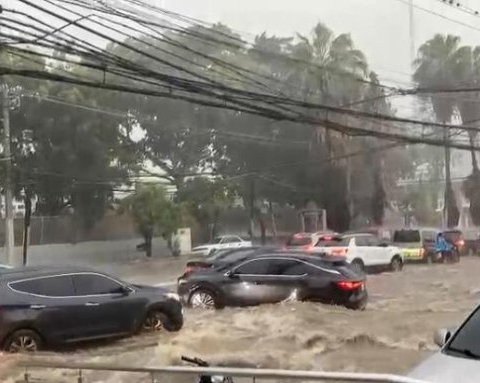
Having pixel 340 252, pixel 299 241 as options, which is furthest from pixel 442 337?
pixel 299 241

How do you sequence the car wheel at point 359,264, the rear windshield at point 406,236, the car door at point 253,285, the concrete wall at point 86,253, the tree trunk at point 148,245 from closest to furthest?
the concrete wall at point 86,253 → the car door at point 253,285 → the tree trunk at point 148,245 → the car wheel at point 359,264 → the rear windshield at point 406,236

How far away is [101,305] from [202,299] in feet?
8.31

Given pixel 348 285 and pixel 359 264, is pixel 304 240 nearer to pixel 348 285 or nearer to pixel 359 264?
pixel 359 264

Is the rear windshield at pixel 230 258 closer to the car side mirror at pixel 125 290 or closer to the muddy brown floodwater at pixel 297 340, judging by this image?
A: the muddy brown floodwater at pixel 297 340

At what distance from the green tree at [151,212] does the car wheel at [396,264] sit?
15.2 feet

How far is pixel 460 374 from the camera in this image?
171 inches

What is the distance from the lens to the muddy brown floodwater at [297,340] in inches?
337

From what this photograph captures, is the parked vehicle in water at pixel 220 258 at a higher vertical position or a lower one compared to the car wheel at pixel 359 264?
higher

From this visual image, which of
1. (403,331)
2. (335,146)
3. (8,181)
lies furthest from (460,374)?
(335,146)

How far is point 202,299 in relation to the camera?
11.6 m

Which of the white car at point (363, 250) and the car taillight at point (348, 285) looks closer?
the car taillight at point (348, 285)

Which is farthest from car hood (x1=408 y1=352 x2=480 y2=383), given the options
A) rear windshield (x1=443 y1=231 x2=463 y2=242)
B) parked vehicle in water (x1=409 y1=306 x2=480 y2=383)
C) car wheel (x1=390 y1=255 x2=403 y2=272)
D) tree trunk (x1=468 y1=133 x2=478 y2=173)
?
tree trunk (x1=468 y1=133 x2=478 y2=173)

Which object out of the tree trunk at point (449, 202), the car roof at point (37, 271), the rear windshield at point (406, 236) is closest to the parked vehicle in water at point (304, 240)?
the rear windshield at point (406, 236)

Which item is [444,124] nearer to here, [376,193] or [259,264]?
[376,193]
